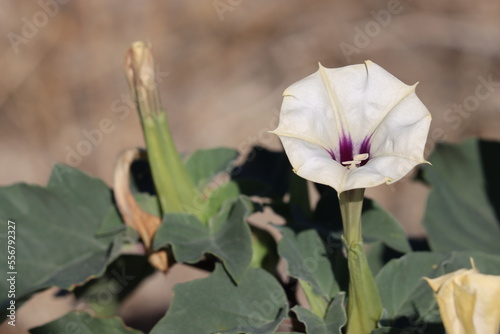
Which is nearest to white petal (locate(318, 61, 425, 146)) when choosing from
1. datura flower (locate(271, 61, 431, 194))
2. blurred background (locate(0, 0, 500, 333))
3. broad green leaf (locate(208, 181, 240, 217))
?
datura flower (locate(271, 61, 431, 194))

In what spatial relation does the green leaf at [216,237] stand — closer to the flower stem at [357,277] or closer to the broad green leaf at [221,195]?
the broad green leaf at [221,195]

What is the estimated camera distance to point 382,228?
108cm

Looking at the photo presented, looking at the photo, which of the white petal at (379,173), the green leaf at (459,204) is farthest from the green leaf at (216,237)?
the green leaf at (459,204)

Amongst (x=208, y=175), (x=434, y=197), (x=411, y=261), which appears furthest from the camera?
(x=434, y=197)

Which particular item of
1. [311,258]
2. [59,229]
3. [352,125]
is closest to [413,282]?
[311,258]

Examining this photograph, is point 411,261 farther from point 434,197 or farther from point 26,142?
point 26,142

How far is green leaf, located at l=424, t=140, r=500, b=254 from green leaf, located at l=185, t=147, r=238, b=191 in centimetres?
34

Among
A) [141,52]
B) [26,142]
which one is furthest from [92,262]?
[26,142]

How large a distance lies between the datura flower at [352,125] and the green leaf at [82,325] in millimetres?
398

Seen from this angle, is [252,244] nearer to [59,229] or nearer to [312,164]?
[312,164]

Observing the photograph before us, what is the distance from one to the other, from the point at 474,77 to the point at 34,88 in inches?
62.2

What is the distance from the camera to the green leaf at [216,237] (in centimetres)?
95

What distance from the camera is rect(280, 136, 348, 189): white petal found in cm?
75

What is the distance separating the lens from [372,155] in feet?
2.74
